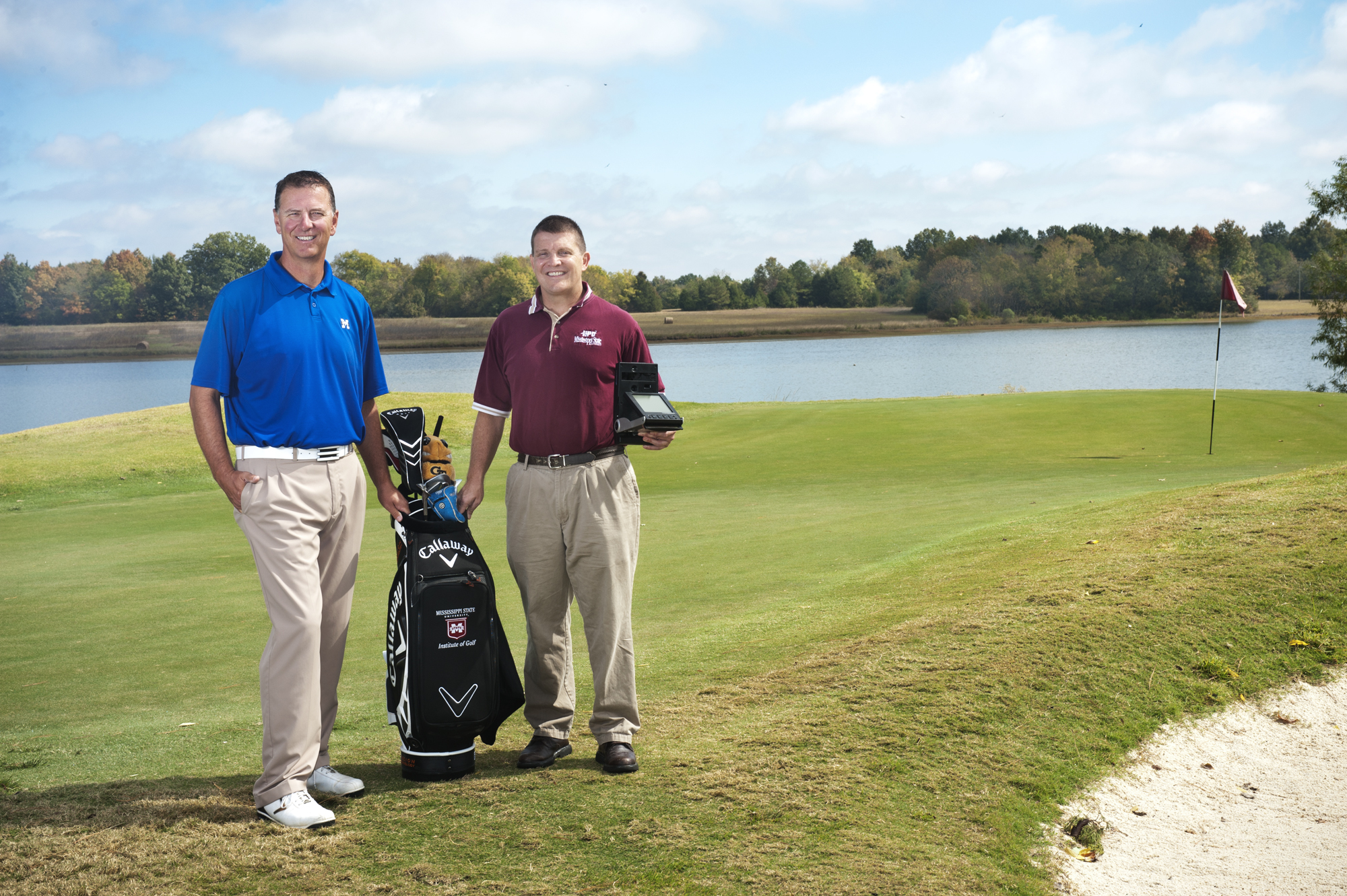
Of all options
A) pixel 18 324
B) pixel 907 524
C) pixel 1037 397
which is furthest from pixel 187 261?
pixel 907 524

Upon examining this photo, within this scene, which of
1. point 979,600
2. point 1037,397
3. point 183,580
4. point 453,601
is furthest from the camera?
point 1037,397

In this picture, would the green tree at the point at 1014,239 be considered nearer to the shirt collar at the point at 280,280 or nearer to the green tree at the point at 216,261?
the green tree at the point at 216,261

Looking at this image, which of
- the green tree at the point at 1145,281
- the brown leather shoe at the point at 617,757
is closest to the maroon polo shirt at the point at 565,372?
the brown leather shoe at the point at 617,757

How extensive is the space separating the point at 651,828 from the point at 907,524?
7130 millimetres

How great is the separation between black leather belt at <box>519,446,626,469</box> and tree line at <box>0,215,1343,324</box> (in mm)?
85856

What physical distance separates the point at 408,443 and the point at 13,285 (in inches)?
4684

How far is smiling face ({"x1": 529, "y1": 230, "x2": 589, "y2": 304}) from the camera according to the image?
368 centimetres

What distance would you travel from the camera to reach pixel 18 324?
346 feet

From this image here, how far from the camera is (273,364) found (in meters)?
3.26

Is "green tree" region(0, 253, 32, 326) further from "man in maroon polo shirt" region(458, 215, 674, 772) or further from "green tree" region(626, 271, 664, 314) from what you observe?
"man in maroon polo shirt" region(458, 215, 674, 772)

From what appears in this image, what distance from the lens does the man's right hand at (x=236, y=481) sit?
317 centimetres

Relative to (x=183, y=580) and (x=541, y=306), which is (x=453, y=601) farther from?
(x=183, y=580)

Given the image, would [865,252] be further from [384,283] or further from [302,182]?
[302,182]

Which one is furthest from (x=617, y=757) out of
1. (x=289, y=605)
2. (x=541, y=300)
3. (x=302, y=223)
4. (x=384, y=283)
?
(x=384, y=283)
